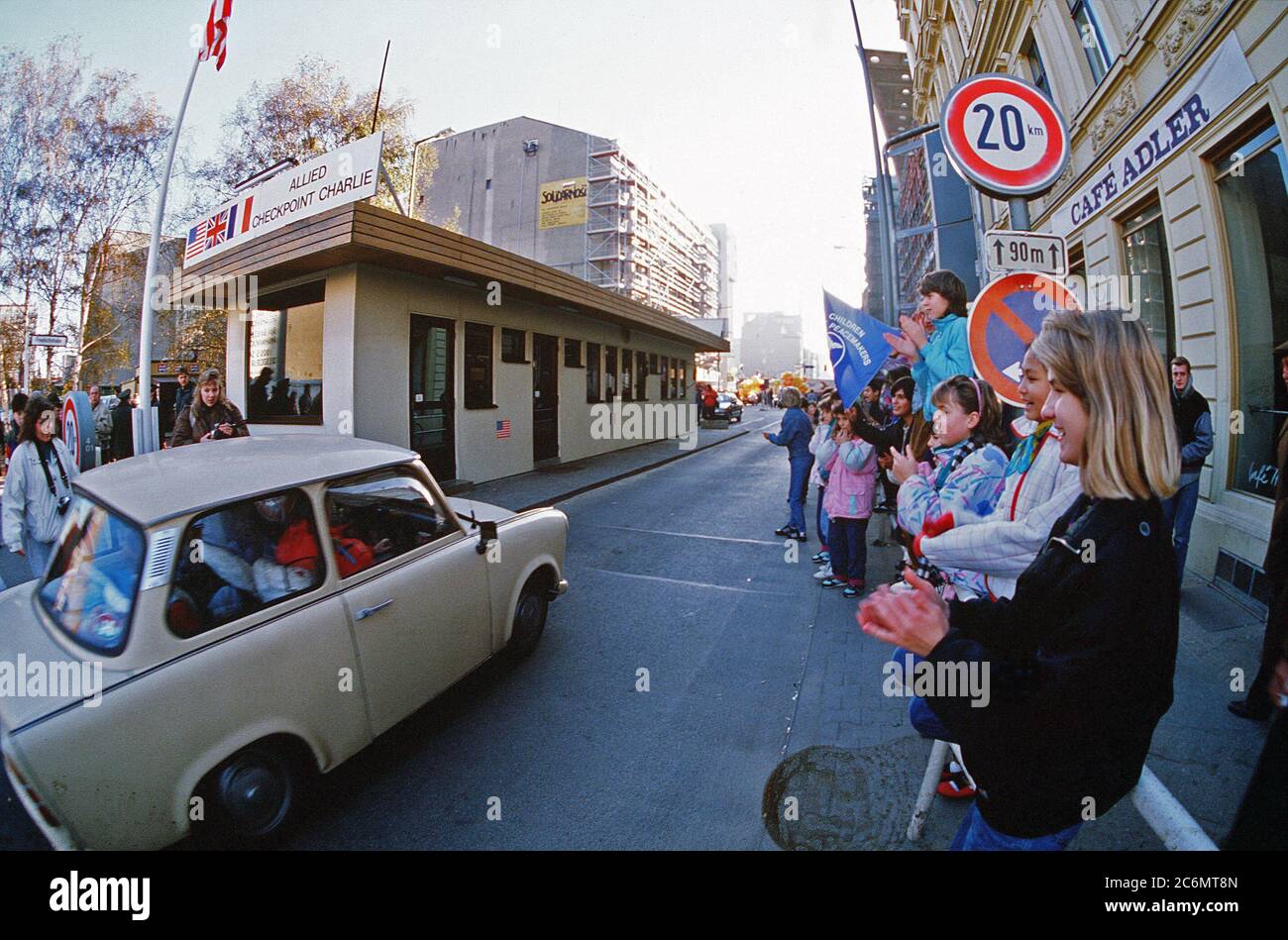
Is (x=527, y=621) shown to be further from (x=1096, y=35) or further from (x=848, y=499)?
(x=1096, y=35)

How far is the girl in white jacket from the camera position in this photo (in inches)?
71.7

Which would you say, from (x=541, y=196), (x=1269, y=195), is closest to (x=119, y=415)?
(x=1269, y=195)

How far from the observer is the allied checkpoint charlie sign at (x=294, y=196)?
8.04 meters

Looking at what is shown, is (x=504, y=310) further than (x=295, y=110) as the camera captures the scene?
No

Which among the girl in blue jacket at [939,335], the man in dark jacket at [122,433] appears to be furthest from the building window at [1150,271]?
the man in dark jacket at [122,433]

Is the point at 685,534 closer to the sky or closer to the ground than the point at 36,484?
closer to the ground

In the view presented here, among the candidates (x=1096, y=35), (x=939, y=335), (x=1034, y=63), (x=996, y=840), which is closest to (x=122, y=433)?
(x=939, y=335)

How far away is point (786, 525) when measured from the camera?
838 centimetres

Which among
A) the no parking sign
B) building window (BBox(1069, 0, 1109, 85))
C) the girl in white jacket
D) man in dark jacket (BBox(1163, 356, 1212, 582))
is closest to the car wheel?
the girl in white jacket

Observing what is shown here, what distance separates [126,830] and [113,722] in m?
0.41

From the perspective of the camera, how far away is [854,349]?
13.4 feet

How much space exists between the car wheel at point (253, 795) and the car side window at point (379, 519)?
83cm

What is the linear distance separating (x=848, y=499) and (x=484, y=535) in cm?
Answer: 364
